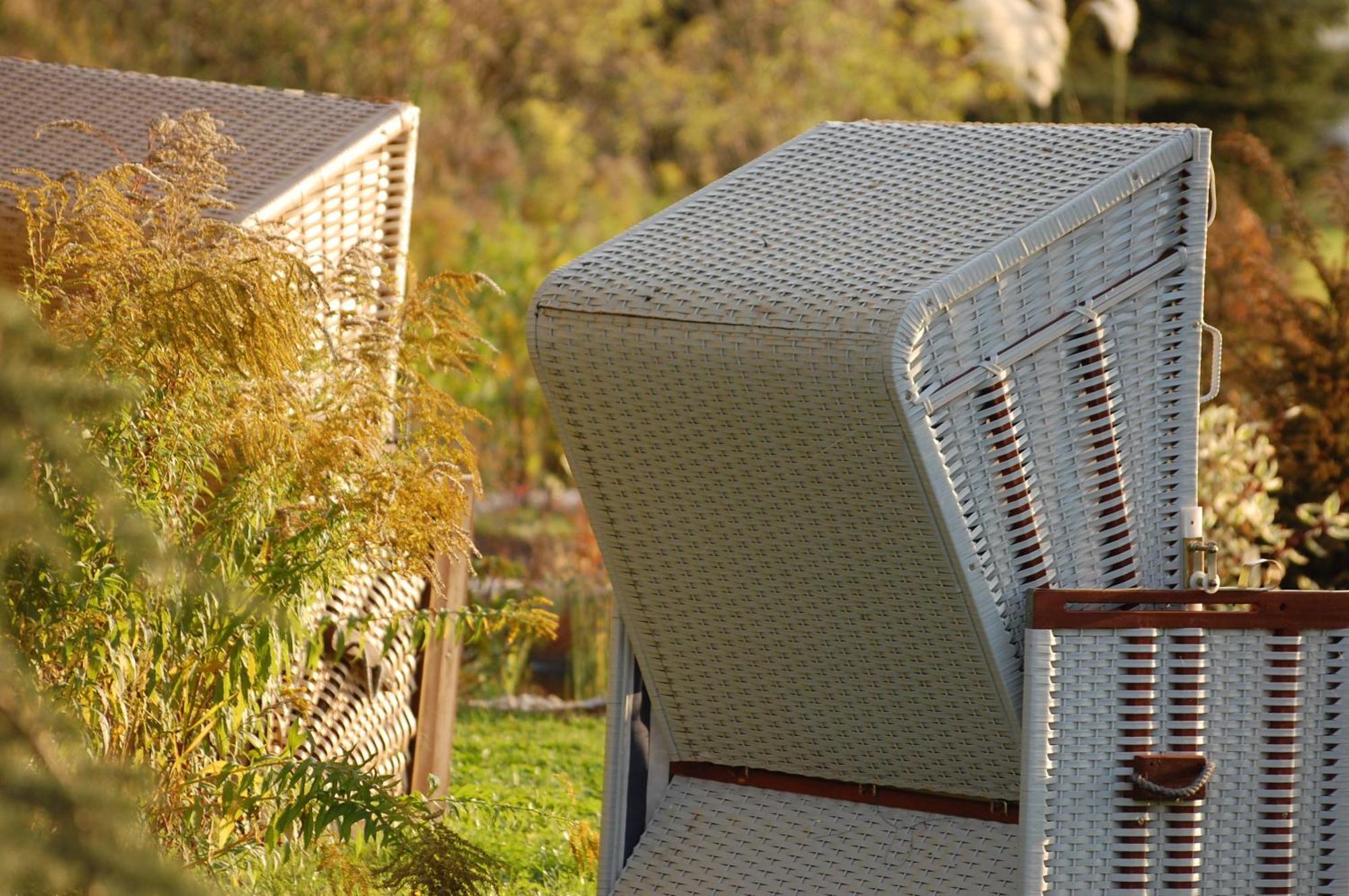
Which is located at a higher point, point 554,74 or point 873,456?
point 554,74

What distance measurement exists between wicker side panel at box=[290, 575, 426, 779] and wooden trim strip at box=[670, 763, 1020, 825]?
86cm

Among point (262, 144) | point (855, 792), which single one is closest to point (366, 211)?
point (262, 144)

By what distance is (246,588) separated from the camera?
9.39 ft

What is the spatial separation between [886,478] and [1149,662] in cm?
53

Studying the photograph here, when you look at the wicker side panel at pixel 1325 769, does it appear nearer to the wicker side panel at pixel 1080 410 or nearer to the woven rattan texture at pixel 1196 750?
the woven rattan texture at pixel 1196 750

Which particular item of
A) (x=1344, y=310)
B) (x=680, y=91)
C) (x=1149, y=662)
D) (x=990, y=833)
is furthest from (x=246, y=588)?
(x=680, y=91)

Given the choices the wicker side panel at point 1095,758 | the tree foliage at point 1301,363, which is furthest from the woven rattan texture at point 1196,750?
the tree foliage at point 1301,363

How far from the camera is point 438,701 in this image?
4203mm

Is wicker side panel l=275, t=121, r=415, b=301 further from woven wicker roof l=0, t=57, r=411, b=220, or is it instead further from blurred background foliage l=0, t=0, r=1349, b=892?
blurred background foliage l=0, t=0, r=1349, b=892

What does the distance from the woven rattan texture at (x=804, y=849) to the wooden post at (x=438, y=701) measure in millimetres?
1162

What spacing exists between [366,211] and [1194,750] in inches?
95.9

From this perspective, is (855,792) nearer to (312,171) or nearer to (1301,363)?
(312,171)

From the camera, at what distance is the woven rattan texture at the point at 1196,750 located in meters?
2.60

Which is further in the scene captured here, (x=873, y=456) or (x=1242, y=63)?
(x=1242, y=63)
